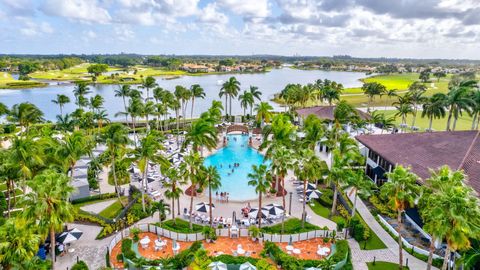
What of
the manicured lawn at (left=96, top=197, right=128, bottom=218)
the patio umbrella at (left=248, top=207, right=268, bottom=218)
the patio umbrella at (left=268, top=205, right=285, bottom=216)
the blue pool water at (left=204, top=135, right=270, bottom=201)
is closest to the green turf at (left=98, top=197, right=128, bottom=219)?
the manicured lawn at (left=96, top=197, right=128, bottom=218)

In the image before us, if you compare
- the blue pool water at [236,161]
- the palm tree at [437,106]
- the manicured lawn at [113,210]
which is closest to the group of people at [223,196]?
the blue pool water at [236,161]

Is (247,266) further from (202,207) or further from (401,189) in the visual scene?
(401,189)

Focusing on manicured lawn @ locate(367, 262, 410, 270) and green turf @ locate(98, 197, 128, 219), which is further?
green turf @ locate(98, 197, 128, 219)

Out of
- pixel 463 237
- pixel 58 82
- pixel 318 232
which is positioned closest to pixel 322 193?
pixel 318 232

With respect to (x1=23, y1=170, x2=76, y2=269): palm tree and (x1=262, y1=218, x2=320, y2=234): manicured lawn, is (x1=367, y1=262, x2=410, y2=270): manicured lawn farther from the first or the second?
(x1=23, y1=170, x2=76, y2=269): palm tree

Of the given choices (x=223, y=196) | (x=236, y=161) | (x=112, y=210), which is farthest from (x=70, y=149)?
(x=236, y=161)
